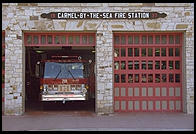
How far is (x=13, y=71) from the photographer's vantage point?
41.7 ft

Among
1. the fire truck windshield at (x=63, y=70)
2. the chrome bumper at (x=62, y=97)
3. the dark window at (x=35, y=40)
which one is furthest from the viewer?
the fire truck windshield at (x=63, y=70)

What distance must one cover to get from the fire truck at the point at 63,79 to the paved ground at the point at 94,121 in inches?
29.6

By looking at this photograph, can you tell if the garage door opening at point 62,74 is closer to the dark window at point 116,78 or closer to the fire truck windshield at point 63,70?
the fire truck windshield at point 63,70

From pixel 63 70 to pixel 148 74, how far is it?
3688 mm

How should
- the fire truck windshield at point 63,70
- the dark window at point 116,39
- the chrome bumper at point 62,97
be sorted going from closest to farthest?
the dark window at point 116,39
the chrome bumper at point 62,97
the fire truck windshield at point 63,70

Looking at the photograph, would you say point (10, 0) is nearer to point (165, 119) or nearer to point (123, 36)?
point (123, 36)

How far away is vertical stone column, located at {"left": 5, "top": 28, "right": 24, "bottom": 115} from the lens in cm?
1267

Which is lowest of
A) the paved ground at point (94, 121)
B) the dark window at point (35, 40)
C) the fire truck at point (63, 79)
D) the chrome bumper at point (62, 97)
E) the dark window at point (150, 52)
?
the paved ground at point (94, 121)

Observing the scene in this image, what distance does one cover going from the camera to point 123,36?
13289 millimetres

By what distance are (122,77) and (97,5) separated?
3044 mm

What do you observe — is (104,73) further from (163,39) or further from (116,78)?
(163,39)

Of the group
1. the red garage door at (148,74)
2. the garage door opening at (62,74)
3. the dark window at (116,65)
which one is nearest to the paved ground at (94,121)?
the red garage door at (148,74)

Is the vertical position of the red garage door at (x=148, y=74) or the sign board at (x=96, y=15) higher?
the sign board at (x=96, y=15)

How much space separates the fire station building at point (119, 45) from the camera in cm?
1270
